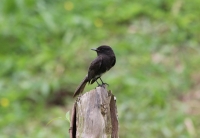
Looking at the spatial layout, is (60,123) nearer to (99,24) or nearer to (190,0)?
(99,24)

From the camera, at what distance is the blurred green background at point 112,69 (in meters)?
6.50

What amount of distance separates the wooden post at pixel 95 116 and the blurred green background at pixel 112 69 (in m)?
3.00

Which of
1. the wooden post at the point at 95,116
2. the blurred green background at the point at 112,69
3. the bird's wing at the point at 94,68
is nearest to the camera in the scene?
the wooden post at the point at 95,116

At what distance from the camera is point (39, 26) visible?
8523mm

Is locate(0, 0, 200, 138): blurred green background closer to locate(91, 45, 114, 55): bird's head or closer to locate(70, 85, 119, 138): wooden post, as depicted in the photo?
locate(91, 45, 114, 55): bird's head

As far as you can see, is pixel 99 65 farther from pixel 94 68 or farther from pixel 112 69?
pixel 112 69

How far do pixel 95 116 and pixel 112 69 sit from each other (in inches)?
180

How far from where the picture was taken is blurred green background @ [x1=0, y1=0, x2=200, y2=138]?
650cm

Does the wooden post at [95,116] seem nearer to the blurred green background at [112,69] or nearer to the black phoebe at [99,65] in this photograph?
the black phoebe at [99,65]

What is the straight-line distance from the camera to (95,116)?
311 cm

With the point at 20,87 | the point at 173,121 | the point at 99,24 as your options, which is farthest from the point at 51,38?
the point at 173,121

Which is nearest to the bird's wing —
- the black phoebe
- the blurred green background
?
the black phoebe

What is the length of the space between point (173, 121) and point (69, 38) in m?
2.61

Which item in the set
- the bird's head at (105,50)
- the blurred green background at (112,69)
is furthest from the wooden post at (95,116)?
the blurred green background at (112,69)
